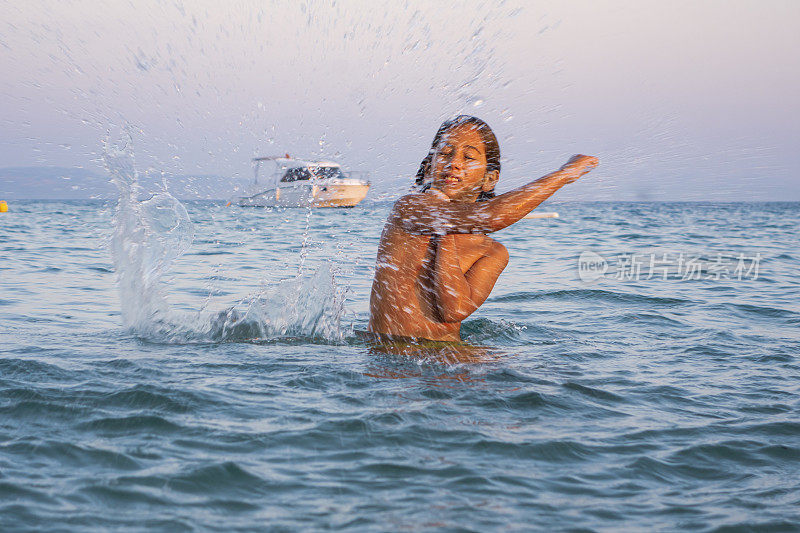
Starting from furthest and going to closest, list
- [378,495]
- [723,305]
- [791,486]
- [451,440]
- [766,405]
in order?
1. [723,305]
2. [766,405]
3. [451,440]
4. [791,486]
5. [378,495]

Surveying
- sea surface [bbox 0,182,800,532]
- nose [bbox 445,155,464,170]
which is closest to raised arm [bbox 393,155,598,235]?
nose [bbox 445,155,464,170]

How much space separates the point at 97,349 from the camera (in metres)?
4.78

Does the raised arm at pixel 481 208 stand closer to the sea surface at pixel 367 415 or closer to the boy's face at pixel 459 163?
the boy's face at pixel 459 163

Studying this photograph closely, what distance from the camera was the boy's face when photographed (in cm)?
437

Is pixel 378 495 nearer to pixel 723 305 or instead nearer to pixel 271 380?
pixel 271 380

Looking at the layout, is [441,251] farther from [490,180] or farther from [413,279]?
[490,180]

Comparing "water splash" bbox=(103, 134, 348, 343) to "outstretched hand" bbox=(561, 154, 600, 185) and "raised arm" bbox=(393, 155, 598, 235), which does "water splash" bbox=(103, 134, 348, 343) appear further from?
"outstretched hand" bbox=(561, 154, 600, 185)

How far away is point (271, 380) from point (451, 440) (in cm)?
134

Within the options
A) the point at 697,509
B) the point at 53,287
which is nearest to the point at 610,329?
the point at 697,509

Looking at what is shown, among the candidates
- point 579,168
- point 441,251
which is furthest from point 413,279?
point 579,168

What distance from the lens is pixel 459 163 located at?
438cm

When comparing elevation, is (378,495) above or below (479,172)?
below

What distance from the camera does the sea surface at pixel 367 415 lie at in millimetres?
2477

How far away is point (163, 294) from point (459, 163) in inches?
110
